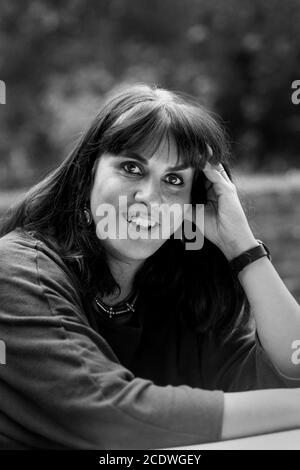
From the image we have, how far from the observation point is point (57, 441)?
1.30m

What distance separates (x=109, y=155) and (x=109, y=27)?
703cm

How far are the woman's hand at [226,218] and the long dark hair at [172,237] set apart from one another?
1.2 inches

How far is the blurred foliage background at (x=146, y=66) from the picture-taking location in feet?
24.5

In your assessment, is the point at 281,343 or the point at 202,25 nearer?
the point at 281,343

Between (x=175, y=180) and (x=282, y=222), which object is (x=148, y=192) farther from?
(x=282, y=222)

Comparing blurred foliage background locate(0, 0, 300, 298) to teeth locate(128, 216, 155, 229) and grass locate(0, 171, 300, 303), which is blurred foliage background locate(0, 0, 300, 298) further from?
teeth locate(128, 216, 155, 229)

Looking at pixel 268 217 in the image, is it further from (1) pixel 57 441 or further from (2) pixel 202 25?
(2) pixel 202 25

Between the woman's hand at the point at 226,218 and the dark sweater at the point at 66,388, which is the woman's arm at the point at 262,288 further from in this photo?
the dark sweater at the point at 66,388

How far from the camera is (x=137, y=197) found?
1.57 meters

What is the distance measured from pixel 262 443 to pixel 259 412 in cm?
7

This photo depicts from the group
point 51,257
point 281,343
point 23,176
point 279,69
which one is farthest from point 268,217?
point 23,176

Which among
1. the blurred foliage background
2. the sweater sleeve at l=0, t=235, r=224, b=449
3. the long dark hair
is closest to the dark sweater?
the sweater sleeve at l=0, t=235, r=224, b=449

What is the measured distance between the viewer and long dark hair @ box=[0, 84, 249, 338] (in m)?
1.59
